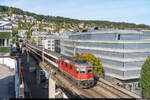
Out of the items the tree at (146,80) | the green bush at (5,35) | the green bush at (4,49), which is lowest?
the tree at (146,80)

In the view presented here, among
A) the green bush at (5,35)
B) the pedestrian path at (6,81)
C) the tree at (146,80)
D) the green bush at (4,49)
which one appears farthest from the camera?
the green bush at (5,35)

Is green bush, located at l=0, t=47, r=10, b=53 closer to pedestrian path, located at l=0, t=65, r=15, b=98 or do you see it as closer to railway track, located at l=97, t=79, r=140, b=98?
pedestrian path, located at l=0, t=65, r=15, b=98

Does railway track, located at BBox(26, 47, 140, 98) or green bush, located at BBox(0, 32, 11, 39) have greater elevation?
green bush, located at BBox(0, 32, 11, 39)

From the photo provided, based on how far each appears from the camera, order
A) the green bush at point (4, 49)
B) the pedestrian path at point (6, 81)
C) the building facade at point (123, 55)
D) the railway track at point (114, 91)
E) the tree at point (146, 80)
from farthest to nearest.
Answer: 1. the building facade at point (123, 55)
2. the tree at point (146, 80)
3. the green bush at point (4, 49)
4. the railway track at point (114, 91)
5. the pedestrian path at point (6, 81)

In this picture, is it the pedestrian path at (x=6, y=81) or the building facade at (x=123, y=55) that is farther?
the building facade at (x=123, y=55)

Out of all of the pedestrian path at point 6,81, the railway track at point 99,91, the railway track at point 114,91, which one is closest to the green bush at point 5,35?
the pedestrian path at point 6,81

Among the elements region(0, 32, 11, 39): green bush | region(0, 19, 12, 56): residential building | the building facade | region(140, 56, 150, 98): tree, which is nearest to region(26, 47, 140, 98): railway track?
region(140, 56, 150, 98): tree

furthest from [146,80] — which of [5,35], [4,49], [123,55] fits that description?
[5,35]

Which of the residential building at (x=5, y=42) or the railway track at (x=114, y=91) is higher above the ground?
the residential building at (x=5, y=42)

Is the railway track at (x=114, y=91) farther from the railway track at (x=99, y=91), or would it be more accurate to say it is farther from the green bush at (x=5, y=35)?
the green bush at (x=5, y=35)

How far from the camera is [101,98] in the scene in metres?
24.6

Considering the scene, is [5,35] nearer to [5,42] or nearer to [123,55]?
[5,42]

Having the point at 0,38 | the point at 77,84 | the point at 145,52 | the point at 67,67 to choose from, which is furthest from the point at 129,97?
the point at 145,52

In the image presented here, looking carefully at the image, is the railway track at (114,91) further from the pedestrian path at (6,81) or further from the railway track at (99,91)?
the pedestrian path at (6,81)
